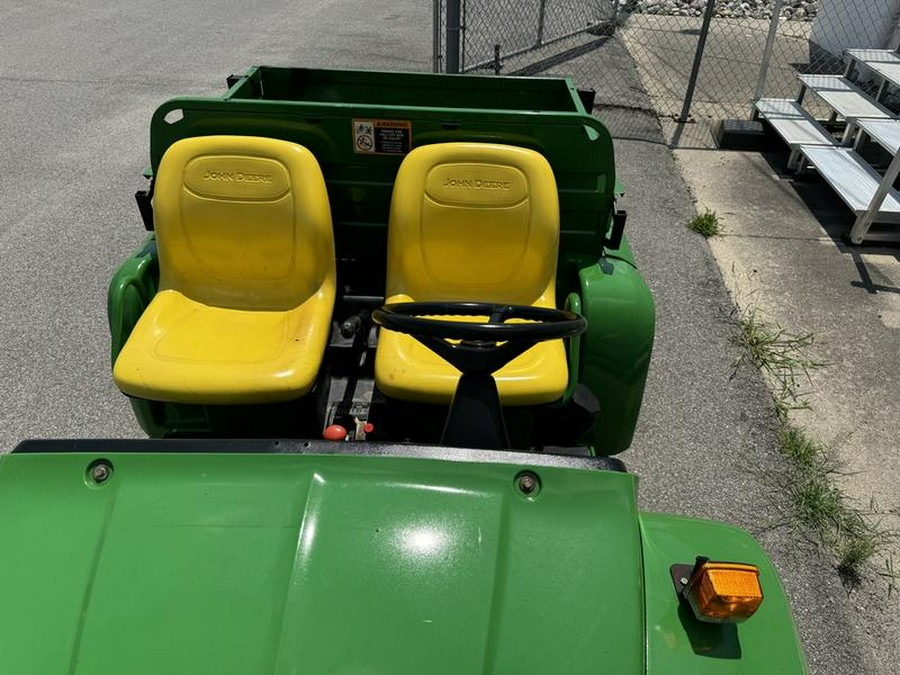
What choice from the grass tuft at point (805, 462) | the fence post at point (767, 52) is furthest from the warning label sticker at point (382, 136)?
the fence post at point (767, 52)

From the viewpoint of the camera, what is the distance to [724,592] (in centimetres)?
105

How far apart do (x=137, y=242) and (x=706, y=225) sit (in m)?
3.58

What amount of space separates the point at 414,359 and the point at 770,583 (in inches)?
47.9

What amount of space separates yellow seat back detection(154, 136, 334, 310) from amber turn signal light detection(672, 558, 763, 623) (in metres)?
1.66

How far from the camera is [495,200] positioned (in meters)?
2.20

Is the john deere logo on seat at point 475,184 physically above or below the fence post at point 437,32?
above

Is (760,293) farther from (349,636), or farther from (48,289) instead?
(48,289)

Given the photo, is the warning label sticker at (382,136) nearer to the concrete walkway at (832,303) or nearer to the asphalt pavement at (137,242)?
the asphalt pavement at (137,242)

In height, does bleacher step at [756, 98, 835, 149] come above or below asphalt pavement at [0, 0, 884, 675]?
above

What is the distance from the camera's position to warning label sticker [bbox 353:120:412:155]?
2209 mm

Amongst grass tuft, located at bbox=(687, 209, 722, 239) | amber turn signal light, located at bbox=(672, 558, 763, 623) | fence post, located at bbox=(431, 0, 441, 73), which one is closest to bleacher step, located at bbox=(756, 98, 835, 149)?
grass tuft, located at bbox=(687, 209, 722, 239)

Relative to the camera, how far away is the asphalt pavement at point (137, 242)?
96.0 inches

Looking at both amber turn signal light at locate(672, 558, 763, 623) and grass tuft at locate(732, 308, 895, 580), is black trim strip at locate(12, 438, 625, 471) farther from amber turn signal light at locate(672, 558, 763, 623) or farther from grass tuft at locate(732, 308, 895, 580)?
grass tuft at locate(732, 308, 895, 580)

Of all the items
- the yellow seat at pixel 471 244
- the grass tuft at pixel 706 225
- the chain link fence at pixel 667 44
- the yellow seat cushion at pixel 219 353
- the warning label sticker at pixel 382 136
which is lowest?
the grass tuft at pixel 706 225
